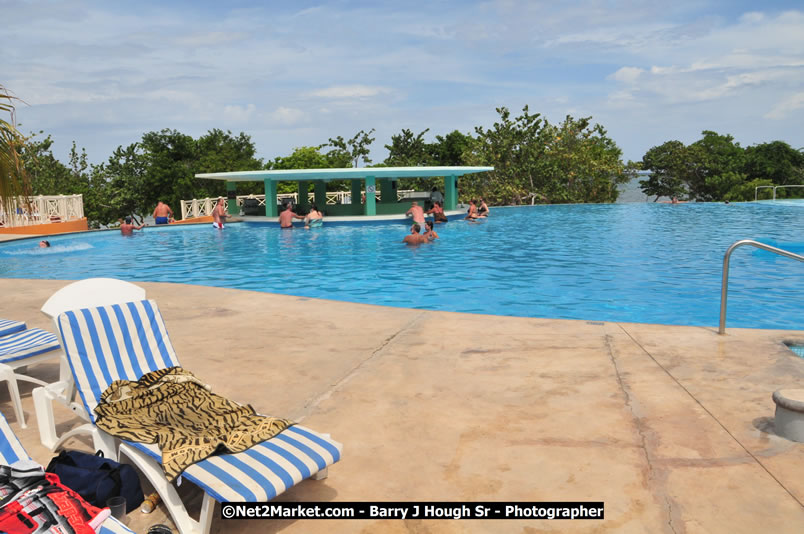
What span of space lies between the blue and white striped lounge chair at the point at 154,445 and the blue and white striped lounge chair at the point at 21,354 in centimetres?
86

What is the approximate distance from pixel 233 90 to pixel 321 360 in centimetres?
5595

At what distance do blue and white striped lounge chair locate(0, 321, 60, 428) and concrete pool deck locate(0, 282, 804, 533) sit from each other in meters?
0.28

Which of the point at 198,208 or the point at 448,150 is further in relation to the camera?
the point at 448,150

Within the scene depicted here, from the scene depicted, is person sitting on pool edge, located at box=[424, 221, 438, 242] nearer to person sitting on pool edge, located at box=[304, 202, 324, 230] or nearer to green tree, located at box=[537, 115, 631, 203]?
person sitting on pool edge, located at box=[304, 202, 324, 230]

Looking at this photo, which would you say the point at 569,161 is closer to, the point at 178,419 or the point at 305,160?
the point at 305,160

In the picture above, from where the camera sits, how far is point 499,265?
16.2 metres

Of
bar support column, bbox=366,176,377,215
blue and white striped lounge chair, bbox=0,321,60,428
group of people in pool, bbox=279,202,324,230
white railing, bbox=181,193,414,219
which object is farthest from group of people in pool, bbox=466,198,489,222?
blue and white striped lounge chair, bbox=0,321,60,428

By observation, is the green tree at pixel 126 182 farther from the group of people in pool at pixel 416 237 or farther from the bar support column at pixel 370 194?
the group of people in pool at pixel 416 237

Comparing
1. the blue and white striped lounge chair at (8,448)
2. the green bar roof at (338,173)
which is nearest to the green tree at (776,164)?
the green bar roof at (338,173)

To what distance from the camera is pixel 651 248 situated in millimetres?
18844

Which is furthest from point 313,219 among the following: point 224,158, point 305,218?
point 224,158

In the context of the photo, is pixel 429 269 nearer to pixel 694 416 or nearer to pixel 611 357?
pixel 611 357

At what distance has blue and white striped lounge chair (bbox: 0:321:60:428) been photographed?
181 inches

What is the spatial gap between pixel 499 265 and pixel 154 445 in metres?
13.5
